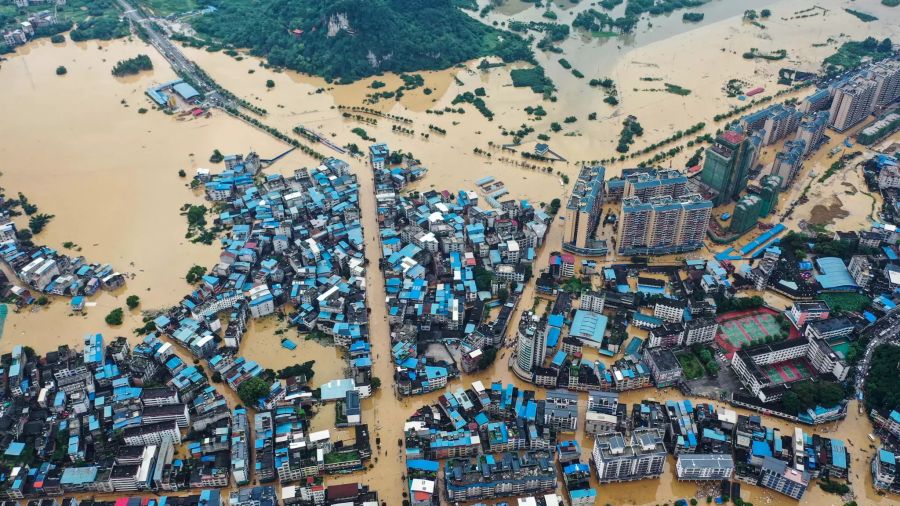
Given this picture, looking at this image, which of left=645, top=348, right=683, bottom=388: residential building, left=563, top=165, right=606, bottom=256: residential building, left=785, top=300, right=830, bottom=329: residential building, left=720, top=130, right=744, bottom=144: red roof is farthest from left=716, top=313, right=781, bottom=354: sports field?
left=720, top=130, right=744, bottom=144: red roof

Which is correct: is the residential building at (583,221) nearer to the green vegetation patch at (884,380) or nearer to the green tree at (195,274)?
the green vegetation patch at (884,380)

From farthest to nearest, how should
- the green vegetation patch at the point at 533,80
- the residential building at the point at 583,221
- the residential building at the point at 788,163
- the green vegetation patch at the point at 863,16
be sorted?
the green vegetation patch at the point at 863,16 → the green vegetation patch at the point at 533,80 → the residential building at the point at 788,163 → the residential building at the point at 583,221

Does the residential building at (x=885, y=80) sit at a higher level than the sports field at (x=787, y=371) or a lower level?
higher

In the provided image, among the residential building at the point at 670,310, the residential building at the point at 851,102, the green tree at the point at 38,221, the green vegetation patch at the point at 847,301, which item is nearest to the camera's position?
the residential building at the point at 670,310

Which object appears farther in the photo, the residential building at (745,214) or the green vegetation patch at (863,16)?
the green vegetation patch at (863,16)

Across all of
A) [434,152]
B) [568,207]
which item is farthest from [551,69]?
[568,207]

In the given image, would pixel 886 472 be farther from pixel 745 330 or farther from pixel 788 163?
pixel 788 163

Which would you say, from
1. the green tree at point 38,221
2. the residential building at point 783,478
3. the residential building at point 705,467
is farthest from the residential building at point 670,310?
the green tree at point 38,221

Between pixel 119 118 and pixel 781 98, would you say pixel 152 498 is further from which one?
pixel 781 98
